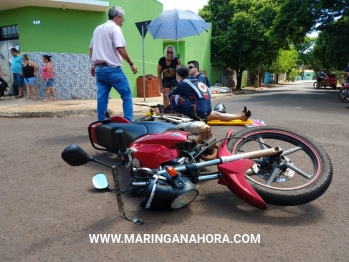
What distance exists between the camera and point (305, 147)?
279 cm

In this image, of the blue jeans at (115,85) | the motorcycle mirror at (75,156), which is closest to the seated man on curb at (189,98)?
the blue jeans at (115,85)

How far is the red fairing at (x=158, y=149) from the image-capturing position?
8.23ft

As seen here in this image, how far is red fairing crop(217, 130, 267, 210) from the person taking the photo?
2322 millimetres

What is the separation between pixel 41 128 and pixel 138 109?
3.52m

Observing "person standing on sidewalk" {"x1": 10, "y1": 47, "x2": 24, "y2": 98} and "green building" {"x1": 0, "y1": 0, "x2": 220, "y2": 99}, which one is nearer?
"person standing on sidewalk" {"x1": 10, "y1": 47, "x2": 24, "y2": 98}

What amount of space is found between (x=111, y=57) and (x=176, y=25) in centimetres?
337

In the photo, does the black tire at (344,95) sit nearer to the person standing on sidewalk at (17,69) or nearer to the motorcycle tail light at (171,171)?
the motorcycle tail light at (171,171)

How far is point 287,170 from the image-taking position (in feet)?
8.91

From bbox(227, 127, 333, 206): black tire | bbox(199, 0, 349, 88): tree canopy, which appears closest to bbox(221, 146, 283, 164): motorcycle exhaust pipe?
bbox(227, 127, 333, 206): black tire

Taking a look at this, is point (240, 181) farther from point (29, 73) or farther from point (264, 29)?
point (264, 29)

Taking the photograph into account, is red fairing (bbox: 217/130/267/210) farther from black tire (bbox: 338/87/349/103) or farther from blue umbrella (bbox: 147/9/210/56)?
black tire (bbox: 338/87/349/103)

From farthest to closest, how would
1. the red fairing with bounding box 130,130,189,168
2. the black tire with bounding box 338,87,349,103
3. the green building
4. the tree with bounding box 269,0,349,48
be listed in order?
the tree with bounding box 269,0,349,48, the black tire with bounding box 338,87,349,103, the green building, the red fairing with bounding box 130,130,189,168

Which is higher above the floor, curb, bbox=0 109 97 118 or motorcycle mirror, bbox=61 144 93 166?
motorcycle mirror, bbox=61 144 93 166

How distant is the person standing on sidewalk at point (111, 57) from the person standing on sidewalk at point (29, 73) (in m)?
6.10
